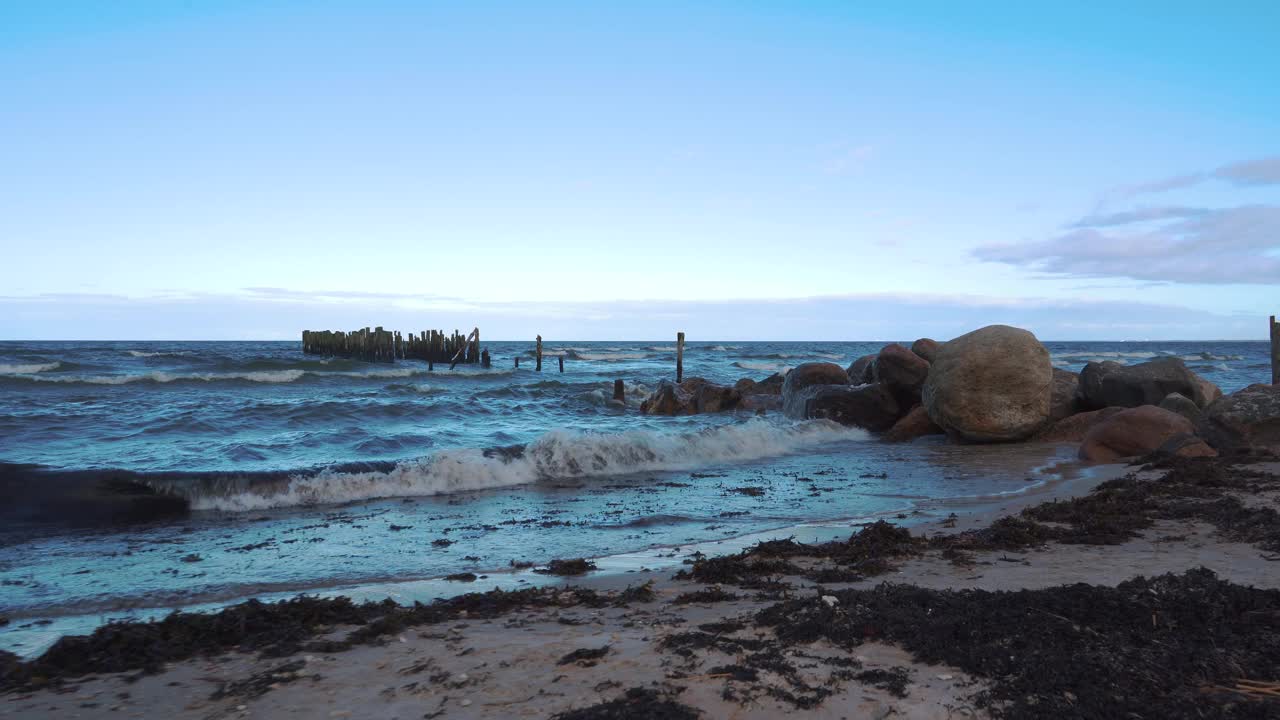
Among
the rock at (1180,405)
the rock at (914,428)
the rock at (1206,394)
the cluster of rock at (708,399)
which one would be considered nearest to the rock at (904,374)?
the rock at (914,428)

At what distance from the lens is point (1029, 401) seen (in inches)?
538

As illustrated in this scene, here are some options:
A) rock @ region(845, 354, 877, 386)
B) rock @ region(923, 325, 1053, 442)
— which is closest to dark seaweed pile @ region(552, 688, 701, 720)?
rock @ region(923, 325, 1053, 442)

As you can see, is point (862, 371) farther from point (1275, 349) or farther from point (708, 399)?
point (1275, 349)

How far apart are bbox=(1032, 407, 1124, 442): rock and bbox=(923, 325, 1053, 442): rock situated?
10.9 inches

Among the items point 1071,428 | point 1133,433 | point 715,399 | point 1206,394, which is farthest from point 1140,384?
point 715,399

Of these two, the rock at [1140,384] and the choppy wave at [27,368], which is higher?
the rock at [1140,384]

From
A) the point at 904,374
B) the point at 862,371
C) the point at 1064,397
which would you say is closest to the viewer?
the point at 1064,397

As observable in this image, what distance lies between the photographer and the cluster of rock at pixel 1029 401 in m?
11.1

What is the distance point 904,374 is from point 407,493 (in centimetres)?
1083

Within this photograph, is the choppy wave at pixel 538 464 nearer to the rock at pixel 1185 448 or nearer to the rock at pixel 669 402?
the rock at pixel 1185 448

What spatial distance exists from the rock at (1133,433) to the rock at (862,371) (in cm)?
745

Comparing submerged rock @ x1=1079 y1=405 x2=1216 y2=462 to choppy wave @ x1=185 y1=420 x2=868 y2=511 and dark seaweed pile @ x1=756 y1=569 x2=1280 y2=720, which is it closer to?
choppy wave @ x1=185 y1=420 x2=868 y2=511

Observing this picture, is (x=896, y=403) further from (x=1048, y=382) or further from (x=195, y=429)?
(x=195, y=429)

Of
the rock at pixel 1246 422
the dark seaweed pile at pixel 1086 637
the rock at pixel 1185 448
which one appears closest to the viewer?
the dark seaweed pile at pixel 1086 637
